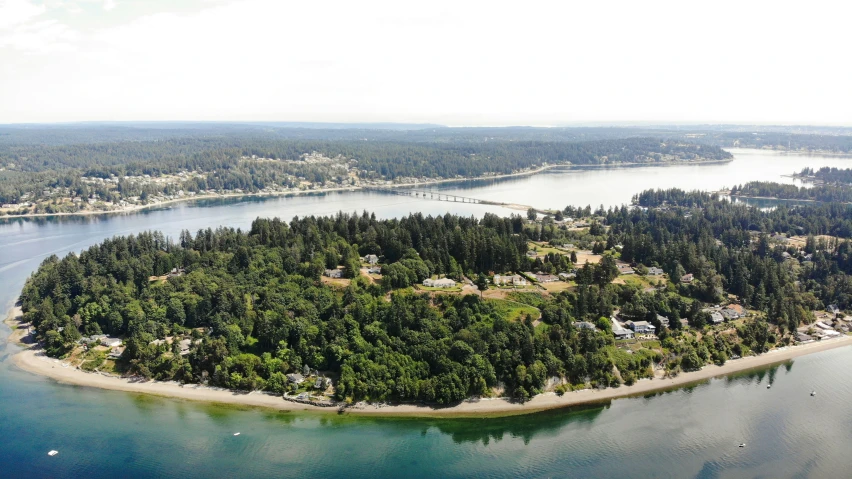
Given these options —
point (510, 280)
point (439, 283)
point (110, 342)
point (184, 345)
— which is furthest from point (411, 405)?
point (110, 342)

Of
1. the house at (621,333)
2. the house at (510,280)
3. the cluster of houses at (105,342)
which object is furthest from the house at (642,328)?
the cluster of houses at (105,342)

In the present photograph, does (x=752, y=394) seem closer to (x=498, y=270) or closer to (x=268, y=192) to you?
(x=498, y=270)

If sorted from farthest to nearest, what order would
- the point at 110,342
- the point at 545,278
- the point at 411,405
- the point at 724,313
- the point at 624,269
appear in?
1. the point at 624,269
2. the point at 545,278
3. the point at 724,313
4. the point at 110,342
5. the point at 411,405

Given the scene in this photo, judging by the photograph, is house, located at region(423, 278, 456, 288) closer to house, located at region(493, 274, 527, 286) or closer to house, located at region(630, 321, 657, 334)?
house, located at region(493, 274, 527, 286)

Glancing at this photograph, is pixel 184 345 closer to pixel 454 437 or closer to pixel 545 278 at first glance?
pixel 454 437

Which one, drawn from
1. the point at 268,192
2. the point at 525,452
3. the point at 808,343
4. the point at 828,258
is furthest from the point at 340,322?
the point at 268,192

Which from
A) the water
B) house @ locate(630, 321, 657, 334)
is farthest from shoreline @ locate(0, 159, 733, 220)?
the water

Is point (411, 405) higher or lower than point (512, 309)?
lower
